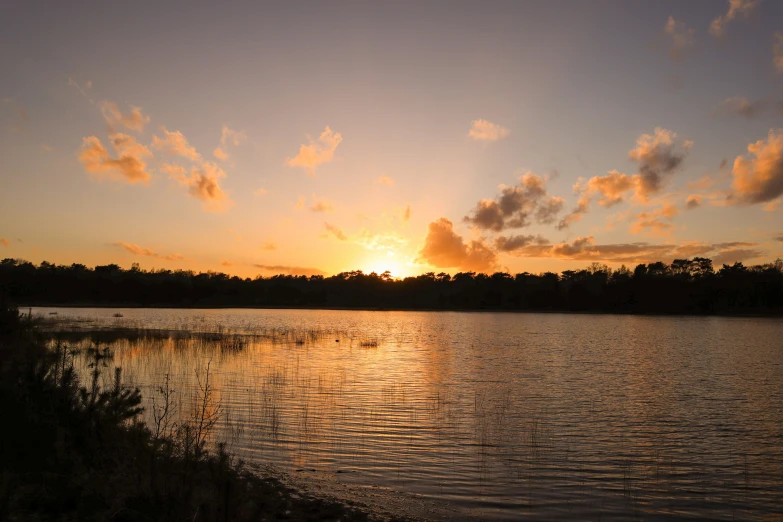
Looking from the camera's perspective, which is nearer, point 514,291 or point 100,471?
point 100,471

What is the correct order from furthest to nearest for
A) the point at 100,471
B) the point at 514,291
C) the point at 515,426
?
1. the point at 514,291
2. the point at 515,426
3. the point at 100,471

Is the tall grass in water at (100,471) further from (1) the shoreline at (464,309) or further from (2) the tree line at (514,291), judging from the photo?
(2) the tree line at (514,291)

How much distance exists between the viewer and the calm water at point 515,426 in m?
12.1

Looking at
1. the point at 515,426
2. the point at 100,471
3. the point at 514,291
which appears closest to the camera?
the point at 100,471

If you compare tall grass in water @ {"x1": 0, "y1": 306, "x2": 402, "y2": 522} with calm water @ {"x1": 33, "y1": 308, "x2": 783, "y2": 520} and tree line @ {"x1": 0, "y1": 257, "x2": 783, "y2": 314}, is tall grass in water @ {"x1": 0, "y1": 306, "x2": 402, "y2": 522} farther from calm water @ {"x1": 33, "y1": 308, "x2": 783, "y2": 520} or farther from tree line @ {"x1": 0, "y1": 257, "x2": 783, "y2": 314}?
tree line @ {"x1": 0, "y1": 257, "x2": 783, "y2": 314}

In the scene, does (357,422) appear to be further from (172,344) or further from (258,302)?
(258,302)

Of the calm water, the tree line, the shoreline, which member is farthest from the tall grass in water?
the tree line

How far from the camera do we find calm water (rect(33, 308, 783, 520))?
1215 centimetres

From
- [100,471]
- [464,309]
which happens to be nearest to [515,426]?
[100,471]

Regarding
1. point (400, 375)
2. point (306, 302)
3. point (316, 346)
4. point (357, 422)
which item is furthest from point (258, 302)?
point (357, 422)

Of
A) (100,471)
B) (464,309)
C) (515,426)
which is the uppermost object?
(464,309)

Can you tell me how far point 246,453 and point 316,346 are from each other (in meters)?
32.6

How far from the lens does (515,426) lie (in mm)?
18703

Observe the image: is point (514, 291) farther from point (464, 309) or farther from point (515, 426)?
point (515, 426)
